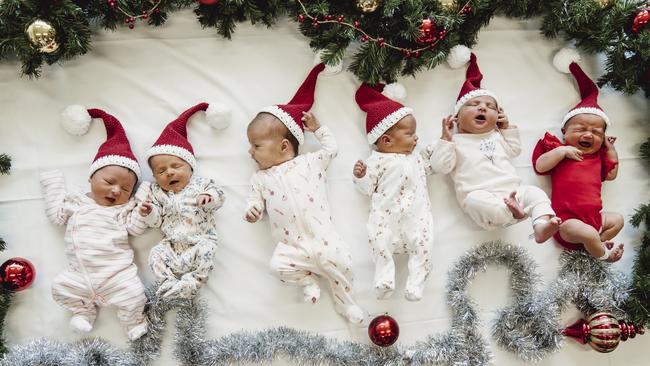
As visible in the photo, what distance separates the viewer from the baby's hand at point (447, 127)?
2.00 meters

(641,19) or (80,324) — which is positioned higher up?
(641,19)

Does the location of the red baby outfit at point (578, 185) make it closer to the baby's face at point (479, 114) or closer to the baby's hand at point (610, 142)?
the baby's hand at point (610, 142)

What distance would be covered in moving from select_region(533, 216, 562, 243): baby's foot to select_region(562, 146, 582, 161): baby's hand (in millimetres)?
314

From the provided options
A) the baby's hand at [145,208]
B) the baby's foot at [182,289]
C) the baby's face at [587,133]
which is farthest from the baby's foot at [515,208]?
the baby's hand at [145,208]

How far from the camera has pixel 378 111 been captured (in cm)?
197

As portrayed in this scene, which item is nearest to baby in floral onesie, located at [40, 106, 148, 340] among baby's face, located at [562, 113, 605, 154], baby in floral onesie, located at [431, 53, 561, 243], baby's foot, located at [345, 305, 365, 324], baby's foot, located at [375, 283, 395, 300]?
baby's foot, located at [345, 305, 365, 324]

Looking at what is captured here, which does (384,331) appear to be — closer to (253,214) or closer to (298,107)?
(253,214)

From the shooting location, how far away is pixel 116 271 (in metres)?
1.83

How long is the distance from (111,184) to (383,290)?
1.02 metres

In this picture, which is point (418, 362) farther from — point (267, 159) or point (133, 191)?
point (133, 191)

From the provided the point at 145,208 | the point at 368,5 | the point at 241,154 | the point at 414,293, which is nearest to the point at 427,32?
the point at 368,5

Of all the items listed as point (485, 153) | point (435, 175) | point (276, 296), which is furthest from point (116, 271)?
point (485, 153)

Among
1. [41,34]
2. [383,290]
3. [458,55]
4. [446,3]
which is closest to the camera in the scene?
[41,34]

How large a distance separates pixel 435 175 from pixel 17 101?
1611 millimetres
